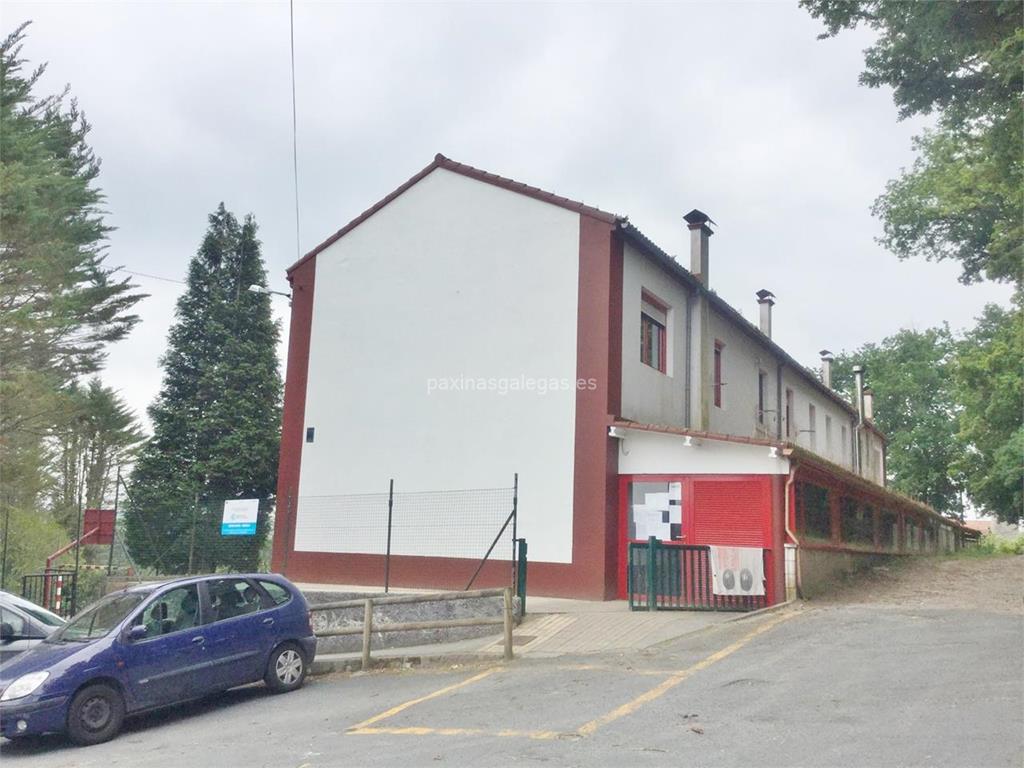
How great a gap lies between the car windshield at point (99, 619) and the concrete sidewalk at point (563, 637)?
295cm

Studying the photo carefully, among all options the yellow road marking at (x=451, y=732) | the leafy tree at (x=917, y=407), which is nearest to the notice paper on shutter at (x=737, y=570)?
the yellow road marking at (x=451, y=732)

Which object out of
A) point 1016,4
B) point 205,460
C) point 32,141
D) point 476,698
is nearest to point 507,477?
point 476,698

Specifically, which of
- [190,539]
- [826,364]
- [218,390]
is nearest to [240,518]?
[190,539]

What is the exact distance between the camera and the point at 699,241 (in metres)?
22.6

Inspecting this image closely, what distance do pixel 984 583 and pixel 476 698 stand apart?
12825 millimetres

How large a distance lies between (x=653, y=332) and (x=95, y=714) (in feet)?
43.8

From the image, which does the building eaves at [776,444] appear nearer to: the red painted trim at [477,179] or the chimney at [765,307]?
the red painted trim at [477,179]

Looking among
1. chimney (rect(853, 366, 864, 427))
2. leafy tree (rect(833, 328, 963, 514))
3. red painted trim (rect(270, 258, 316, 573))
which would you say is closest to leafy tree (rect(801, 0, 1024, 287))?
red painted trim (rect(270, 258, 316, 573))

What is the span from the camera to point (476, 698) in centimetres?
1012

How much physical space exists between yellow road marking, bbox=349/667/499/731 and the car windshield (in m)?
3.11

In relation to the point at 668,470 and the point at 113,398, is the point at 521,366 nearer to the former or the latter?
the point at 668,470

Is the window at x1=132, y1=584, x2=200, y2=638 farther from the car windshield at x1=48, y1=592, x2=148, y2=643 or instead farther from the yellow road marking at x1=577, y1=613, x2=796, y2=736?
the yellow road marking at x1=577, y1=613, x2=796, y2=736

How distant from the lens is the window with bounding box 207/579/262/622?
445 inches

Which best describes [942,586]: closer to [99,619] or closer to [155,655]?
[155,655]
